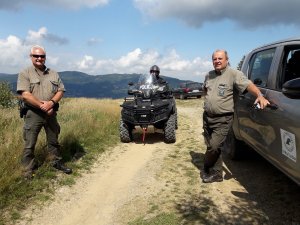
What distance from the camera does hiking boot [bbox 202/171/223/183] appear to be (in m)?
5.84

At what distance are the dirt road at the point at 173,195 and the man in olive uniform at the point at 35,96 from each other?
0.81 meters

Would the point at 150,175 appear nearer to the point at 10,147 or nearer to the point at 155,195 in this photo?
the point at 155,195

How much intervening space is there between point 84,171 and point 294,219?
368cm

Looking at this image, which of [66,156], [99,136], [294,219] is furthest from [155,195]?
[99,136]

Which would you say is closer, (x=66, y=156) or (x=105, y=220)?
(x=105, y=220)

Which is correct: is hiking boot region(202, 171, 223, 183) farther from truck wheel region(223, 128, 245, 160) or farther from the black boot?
the black boot

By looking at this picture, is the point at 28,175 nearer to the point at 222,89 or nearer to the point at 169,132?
the point at 222,89

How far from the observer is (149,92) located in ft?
32.7

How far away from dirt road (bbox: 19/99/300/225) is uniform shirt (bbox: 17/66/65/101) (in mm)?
1480

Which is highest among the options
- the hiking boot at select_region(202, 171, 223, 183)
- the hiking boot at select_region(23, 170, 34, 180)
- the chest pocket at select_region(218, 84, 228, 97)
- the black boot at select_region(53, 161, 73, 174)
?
the chest pocket at select_region(218, 84, 228, 97)

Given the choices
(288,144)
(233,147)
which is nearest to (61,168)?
(233,147)

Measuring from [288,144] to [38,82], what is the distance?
3.71m

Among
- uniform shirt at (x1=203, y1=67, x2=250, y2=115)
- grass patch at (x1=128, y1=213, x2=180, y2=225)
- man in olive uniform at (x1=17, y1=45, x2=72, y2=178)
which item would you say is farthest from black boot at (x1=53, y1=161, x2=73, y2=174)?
uniform shirt at (x1=203, y1=67, x2=250, y2=115)

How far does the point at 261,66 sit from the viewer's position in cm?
538
